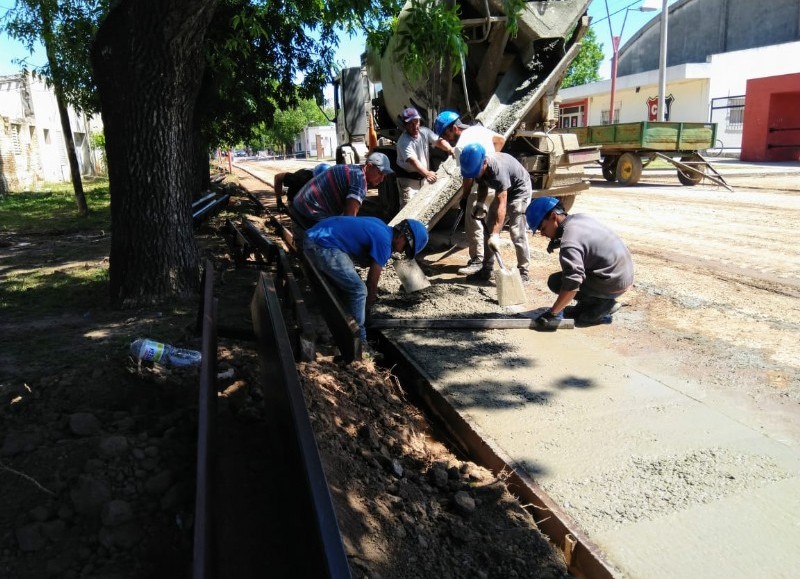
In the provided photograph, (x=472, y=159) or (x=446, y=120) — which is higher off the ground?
(x=446, y=120)

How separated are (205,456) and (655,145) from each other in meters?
15.5

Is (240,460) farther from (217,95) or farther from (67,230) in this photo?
(67,230)

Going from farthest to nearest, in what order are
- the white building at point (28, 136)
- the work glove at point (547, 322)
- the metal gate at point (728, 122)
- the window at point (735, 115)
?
the metal gate at point (728, 122), the window at point (735, 115), the white building at point (28, 136), the work glove at point (547, 322)

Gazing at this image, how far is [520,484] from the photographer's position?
120 inches

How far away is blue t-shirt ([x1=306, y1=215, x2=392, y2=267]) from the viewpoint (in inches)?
179

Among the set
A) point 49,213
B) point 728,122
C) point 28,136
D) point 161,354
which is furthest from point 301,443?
point 728,122

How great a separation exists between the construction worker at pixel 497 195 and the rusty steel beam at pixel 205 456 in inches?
128

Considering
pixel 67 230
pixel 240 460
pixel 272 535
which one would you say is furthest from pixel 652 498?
pixel 67 230

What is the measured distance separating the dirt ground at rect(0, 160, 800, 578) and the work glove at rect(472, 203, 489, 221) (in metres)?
1.03

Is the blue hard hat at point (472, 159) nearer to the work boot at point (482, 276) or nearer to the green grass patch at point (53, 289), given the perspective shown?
the work boot at point (482, 276)

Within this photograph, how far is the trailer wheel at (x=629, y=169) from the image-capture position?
16391 mm

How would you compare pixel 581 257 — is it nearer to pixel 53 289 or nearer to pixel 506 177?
pixel 506 177

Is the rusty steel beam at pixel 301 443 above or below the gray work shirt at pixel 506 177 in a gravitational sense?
below

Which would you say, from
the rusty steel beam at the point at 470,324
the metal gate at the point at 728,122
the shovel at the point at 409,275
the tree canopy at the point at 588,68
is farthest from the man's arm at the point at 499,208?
the tree canopy at the point at 588,68
